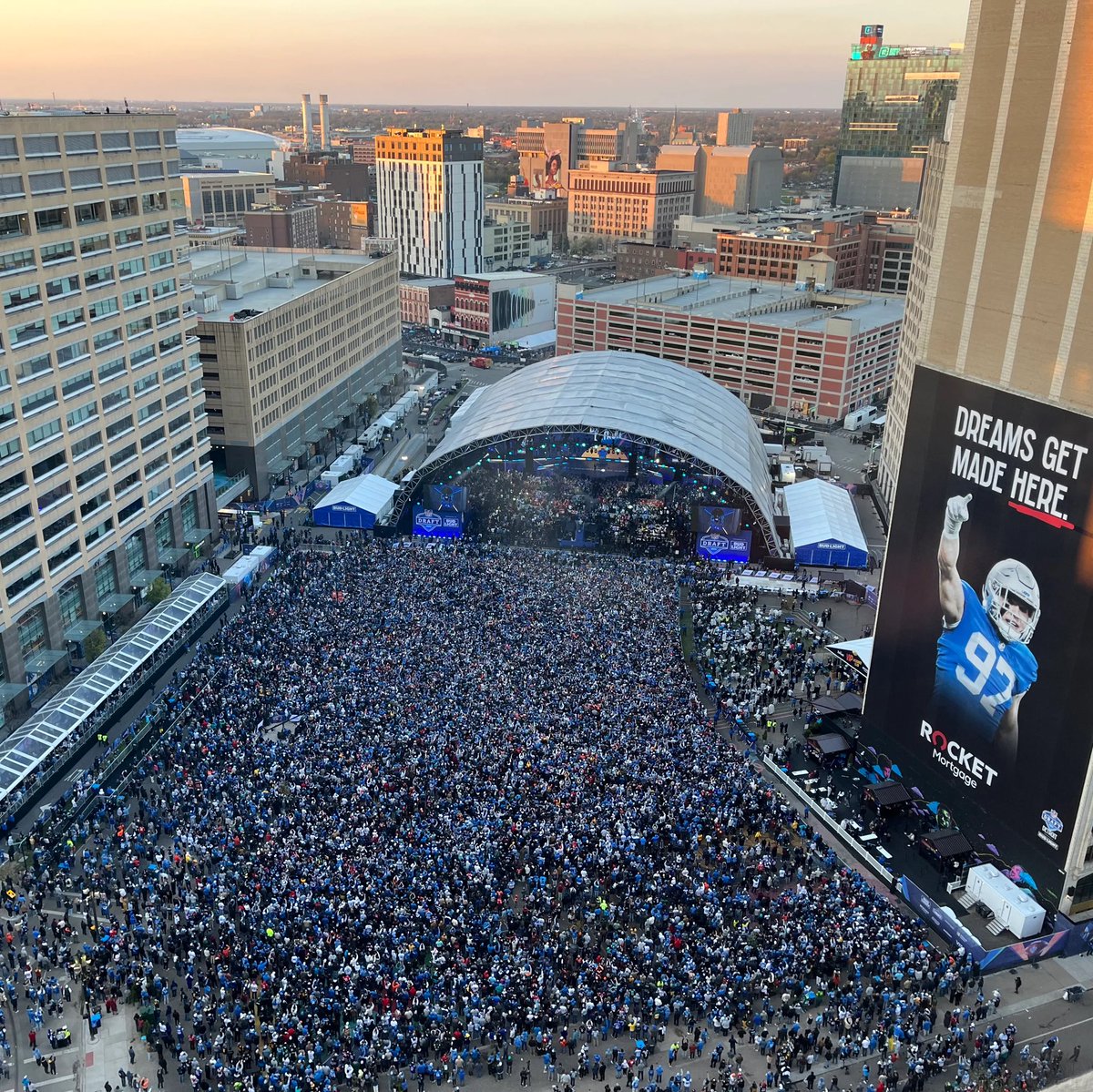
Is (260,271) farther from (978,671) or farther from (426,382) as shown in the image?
(978,671)

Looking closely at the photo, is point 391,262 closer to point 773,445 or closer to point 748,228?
point 773,445

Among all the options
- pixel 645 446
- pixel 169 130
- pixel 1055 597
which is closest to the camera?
pixel 1055 597

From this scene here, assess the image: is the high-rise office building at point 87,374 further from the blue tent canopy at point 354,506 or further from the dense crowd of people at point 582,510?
the dense crowd of people at point 582,510

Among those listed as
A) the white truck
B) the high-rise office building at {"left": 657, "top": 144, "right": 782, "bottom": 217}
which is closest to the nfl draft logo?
the white truck

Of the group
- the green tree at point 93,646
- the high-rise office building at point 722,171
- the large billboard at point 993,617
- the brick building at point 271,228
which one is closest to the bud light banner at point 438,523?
the green tree at point 93,646

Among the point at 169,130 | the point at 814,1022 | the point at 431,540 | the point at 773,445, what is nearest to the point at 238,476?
the point at 431,540
